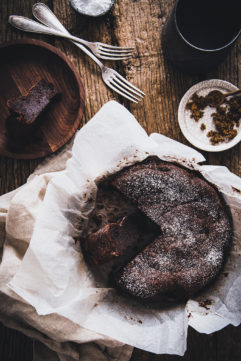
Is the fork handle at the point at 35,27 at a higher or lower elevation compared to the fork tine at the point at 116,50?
higher

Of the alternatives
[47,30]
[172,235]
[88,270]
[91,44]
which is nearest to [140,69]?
[91,44]

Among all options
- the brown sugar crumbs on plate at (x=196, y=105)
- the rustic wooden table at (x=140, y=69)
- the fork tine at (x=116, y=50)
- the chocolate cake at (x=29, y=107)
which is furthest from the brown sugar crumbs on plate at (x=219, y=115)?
the chocolate cake at (x=29, y=107)

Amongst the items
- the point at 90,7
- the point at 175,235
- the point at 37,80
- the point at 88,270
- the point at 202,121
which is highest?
the point at 90,7

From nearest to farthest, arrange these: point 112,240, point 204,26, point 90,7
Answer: point 112,240 → point 204,26 → point 90,7

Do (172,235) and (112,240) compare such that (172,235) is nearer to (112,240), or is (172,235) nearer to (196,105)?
(112,240)

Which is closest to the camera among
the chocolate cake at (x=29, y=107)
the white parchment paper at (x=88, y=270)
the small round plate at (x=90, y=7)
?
the white parchment paper at (x=88, y=270)

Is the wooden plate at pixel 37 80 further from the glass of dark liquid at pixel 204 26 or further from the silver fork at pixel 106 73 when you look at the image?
the glass of dark liquid at pixel 204 26

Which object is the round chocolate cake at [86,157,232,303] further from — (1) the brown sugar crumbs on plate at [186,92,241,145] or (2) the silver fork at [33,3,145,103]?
(2) the silver fork at [33,3,145,103]
